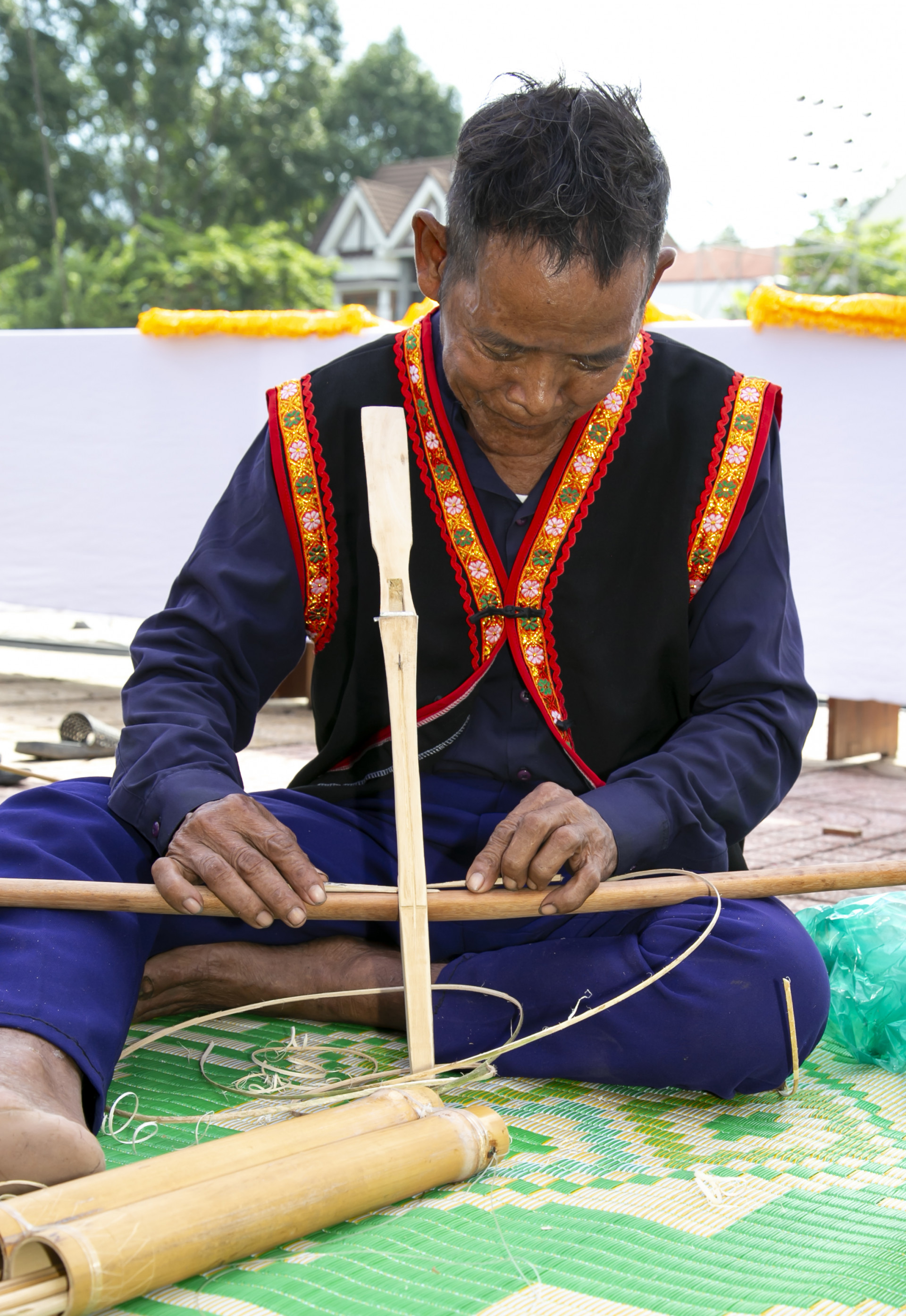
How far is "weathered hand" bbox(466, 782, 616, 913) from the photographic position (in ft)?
5.43

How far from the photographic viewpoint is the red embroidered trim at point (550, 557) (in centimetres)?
207

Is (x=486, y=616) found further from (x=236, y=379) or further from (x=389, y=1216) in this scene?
(x=236, y=379)

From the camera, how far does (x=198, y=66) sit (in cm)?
3919

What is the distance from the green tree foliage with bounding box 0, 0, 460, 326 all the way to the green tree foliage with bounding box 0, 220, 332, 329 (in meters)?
0.05

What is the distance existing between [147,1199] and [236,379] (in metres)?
4.38

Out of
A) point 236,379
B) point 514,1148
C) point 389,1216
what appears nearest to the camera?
point 389,1216

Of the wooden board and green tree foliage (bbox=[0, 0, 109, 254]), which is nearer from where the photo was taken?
the wooden board

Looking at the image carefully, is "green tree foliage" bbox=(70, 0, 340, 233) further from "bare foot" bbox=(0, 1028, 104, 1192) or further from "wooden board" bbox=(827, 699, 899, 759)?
"bare foot" bbox=(0, 1028, 104, 1192)

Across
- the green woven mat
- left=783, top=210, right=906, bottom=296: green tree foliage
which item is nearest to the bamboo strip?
the green woven mat

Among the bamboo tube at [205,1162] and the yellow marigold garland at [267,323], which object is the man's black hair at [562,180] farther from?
the yellow marigold garland at [267,323]

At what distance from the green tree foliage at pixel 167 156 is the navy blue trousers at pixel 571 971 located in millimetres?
28492

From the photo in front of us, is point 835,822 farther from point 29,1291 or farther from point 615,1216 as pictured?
point 29,1291

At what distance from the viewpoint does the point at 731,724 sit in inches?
79.2

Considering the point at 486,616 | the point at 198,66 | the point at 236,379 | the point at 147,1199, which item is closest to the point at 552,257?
the point at 486,616
